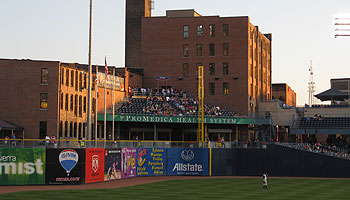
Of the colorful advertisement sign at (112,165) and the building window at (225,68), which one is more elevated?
the building window at (225,68)

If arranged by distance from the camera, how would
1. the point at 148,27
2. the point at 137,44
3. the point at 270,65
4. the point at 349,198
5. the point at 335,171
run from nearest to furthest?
the point at 349,198 < the point at 335,171 < the point at 148,27 < the point at 137,44 < the point at 270,65

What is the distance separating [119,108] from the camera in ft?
267

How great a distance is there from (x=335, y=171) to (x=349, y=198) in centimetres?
2545

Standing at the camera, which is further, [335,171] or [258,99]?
[258,99]

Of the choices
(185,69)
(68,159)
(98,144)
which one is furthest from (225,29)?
(68,159)

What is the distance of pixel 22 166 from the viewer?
Answer: 4634cm

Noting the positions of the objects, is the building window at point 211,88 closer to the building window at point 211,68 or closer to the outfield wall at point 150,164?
the building window at point 211,68

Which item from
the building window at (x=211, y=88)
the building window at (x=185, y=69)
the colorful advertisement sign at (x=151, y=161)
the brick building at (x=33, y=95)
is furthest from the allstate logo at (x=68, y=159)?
the building window at (x=185, y=69)

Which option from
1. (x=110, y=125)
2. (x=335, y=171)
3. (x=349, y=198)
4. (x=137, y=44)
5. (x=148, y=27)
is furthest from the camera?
(x=137, y=44)

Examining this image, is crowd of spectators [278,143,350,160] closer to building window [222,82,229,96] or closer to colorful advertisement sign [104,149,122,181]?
colorful advertisement sign [104,149,122,181]

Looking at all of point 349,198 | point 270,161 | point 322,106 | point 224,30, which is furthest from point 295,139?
point 349,198

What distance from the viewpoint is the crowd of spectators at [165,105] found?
268ft

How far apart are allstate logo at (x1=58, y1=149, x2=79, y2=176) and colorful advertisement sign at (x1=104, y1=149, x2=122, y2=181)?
495cm

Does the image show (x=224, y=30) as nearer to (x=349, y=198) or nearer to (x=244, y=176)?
(x=244, y=176)
